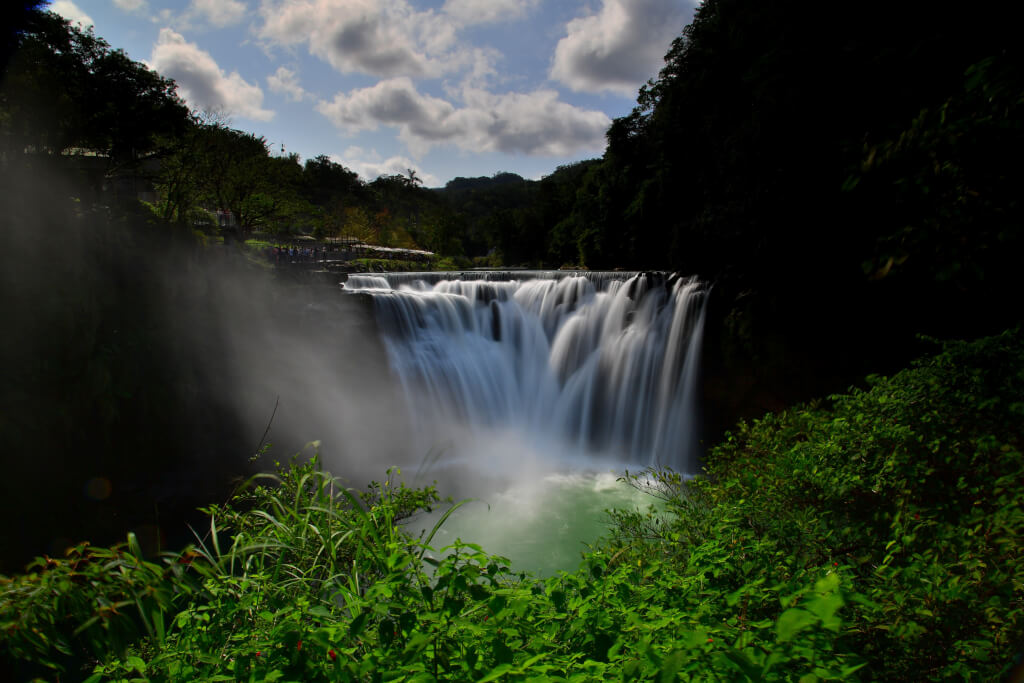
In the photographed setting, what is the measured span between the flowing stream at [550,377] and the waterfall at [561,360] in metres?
0.03

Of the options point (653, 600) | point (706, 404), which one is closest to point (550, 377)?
point (706, 404)

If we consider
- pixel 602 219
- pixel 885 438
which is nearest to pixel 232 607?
pixel 885 438

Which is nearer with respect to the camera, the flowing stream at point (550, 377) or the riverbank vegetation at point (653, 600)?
the riverbank vegetation at point (653, 600)


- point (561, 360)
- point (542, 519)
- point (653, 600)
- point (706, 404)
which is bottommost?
point (542, 519)

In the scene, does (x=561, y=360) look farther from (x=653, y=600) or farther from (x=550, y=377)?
(x=653, y=600)

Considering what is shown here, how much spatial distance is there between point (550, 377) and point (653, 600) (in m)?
11.4

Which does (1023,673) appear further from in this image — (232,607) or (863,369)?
(863,369)

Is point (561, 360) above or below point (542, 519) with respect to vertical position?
above

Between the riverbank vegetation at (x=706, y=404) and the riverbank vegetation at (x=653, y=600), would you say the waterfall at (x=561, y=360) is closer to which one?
the riverbank vegetation at (x=706, y=404)

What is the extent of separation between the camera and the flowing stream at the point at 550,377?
1137 cm

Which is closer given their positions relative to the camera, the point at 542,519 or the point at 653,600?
the point at 653,600

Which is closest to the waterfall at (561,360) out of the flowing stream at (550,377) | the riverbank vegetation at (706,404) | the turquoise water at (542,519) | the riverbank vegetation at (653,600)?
the flowing stream at (550,377)

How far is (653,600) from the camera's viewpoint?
2.37 metres

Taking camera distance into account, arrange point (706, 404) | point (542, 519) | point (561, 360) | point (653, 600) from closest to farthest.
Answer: point (653, 600), point (542, 519), point (706, 404), point (561, 360)
